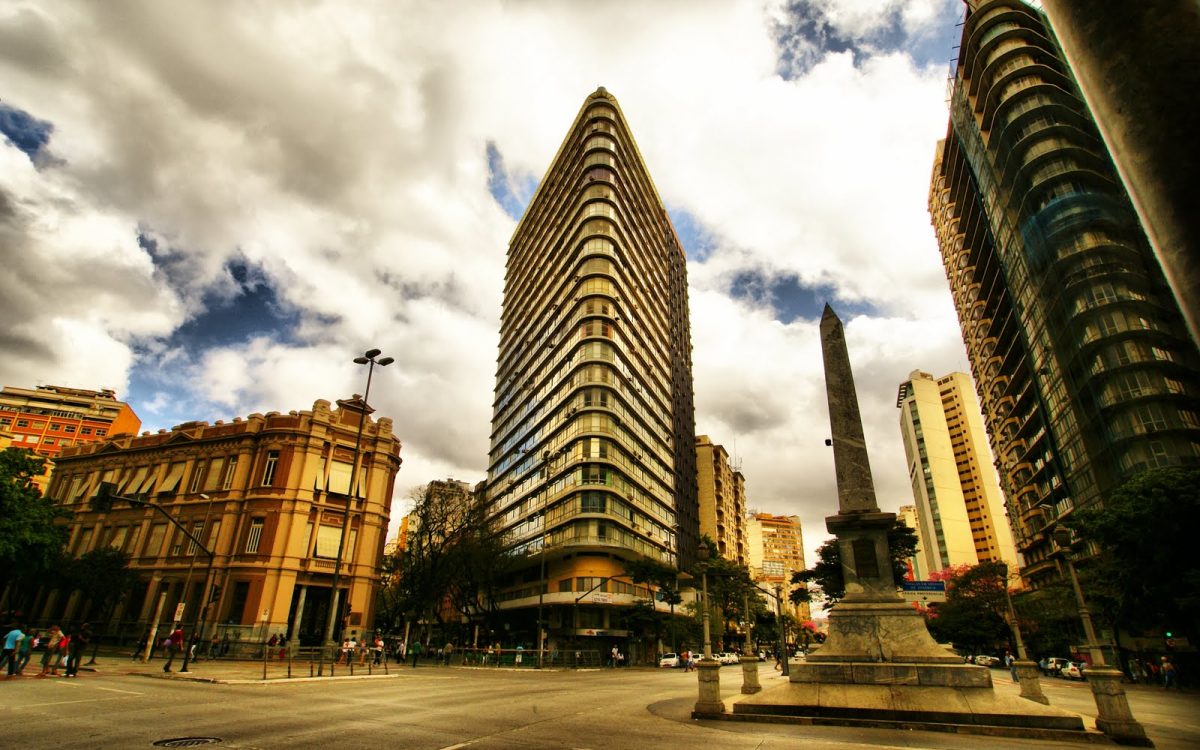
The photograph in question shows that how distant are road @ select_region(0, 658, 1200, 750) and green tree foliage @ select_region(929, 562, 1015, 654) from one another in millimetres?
48624

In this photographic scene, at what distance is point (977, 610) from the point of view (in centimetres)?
5762

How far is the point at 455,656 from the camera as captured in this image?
142 feet

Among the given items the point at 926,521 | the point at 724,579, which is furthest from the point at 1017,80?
the point at 926,521

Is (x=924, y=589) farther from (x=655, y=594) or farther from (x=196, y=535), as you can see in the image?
(x=196, y=535)

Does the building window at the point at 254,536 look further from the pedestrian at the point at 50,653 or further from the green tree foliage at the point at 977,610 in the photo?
the green tree foliage at the point at 977,610

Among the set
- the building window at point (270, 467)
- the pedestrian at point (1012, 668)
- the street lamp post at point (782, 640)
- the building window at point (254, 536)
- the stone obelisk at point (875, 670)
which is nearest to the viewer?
the stone obelisk at point (875, 670)

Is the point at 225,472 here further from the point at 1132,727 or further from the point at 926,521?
the point at 926,521

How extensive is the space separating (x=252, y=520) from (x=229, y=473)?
402cm

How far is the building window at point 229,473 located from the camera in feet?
118

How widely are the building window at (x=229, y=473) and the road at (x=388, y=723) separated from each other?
69.7ft

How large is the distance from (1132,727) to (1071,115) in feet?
176

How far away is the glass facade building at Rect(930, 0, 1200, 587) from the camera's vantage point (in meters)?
39.2

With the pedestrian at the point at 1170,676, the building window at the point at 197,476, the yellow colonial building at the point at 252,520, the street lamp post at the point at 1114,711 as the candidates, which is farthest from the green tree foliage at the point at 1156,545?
the building window at the point at 197,476

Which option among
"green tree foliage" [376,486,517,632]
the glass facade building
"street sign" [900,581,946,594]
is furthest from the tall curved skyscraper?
the glass facade building
